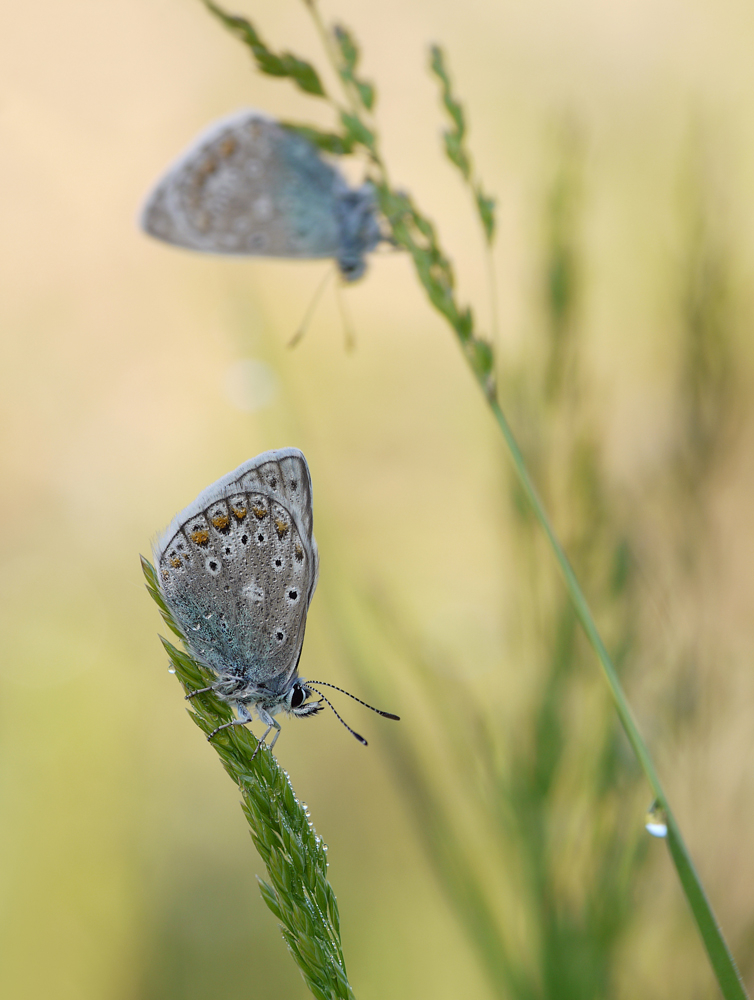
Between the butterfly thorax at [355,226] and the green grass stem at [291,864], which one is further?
the butterfly thorax at [355,226]

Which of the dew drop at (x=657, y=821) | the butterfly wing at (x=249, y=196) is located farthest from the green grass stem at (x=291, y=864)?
the butterfly wing at (x=249, y=196)

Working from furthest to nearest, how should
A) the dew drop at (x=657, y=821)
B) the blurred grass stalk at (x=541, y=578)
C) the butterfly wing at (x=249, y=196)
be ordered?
the butterfly wing at (x=249, y=196) → the blurred grass stalk at (x=541, y=578) → the dew drop at (x=657, y=821)

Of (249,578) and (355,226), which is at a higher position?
(355,226)

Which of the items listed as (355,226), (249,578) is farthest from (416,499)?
(249,578)

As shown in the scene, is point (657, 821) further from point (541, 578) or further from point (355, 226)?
point (355, 226)

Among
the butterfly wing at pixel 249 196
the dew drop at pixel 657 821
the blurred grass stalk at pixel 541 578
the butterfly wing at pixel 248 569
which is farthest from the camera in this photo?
the butterfly wing at pixel 249 196

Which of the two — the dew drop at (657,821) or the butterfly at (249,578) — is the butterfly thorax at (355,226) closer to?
the butterfly at (249,578)

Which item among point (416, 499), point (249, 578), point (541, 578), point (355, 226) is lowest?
point (416, 499)

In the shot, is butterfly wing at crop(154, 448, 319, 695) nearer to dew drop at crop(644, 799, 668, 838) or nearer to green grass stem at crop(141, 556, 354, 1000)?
green grass stem at crop(141, 556, 354, 1000)
